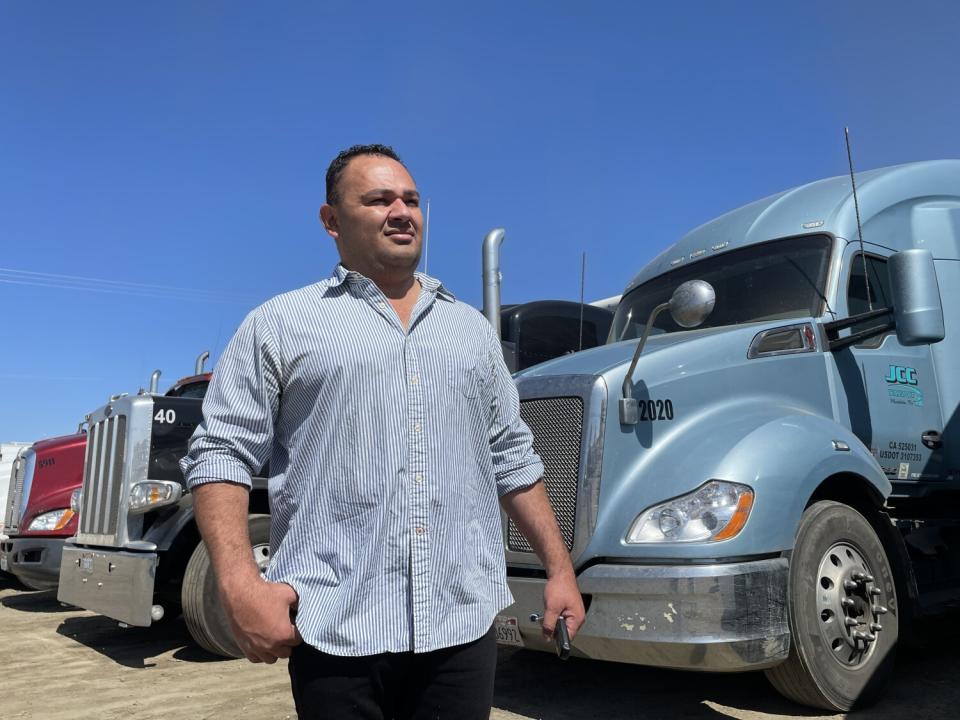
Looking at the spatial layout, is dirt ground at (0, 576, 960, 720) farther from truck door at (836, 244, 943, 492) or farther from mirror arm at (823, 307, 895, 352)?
mirror arm at (823, 307, 895, 352)

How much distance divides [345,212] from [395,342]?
39 cm

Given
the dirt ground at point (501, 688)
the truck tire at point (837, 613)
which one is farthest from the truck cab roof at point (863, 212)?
the dirt ground at point (501, 688)

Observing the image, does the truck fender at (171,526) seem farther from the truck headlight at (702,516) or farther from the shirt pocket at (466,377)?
the shirt pocket at (466,377)

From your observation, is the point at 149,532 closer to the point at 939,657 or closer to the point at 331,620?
the point at 331,620

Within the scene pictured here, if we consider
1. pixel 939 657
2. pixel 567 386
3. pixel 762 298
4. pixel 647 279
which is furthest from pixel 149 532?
pixel 939 657

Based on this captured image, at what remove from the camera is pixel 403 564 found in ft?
6.01

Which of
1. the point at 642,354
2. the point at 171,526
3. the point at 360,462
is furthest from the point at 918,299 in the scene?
the point at 171,526

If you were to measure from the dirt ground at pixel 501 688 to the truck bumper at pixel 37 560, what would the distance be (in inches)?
43.6

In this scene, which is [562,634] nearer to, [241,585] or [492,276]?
[241,585]

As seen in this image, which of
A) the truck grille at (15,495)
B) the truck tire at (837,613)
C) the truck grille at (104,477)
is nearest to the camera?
the truck tire at (837,613)

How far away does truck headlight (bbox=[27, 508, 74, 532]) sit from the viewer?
7.82 m

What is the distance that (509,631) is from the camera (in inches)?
159

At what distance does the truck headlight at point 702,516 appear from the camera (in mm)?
3658

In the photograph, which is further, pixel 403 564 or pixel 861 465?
pixel 861 465
